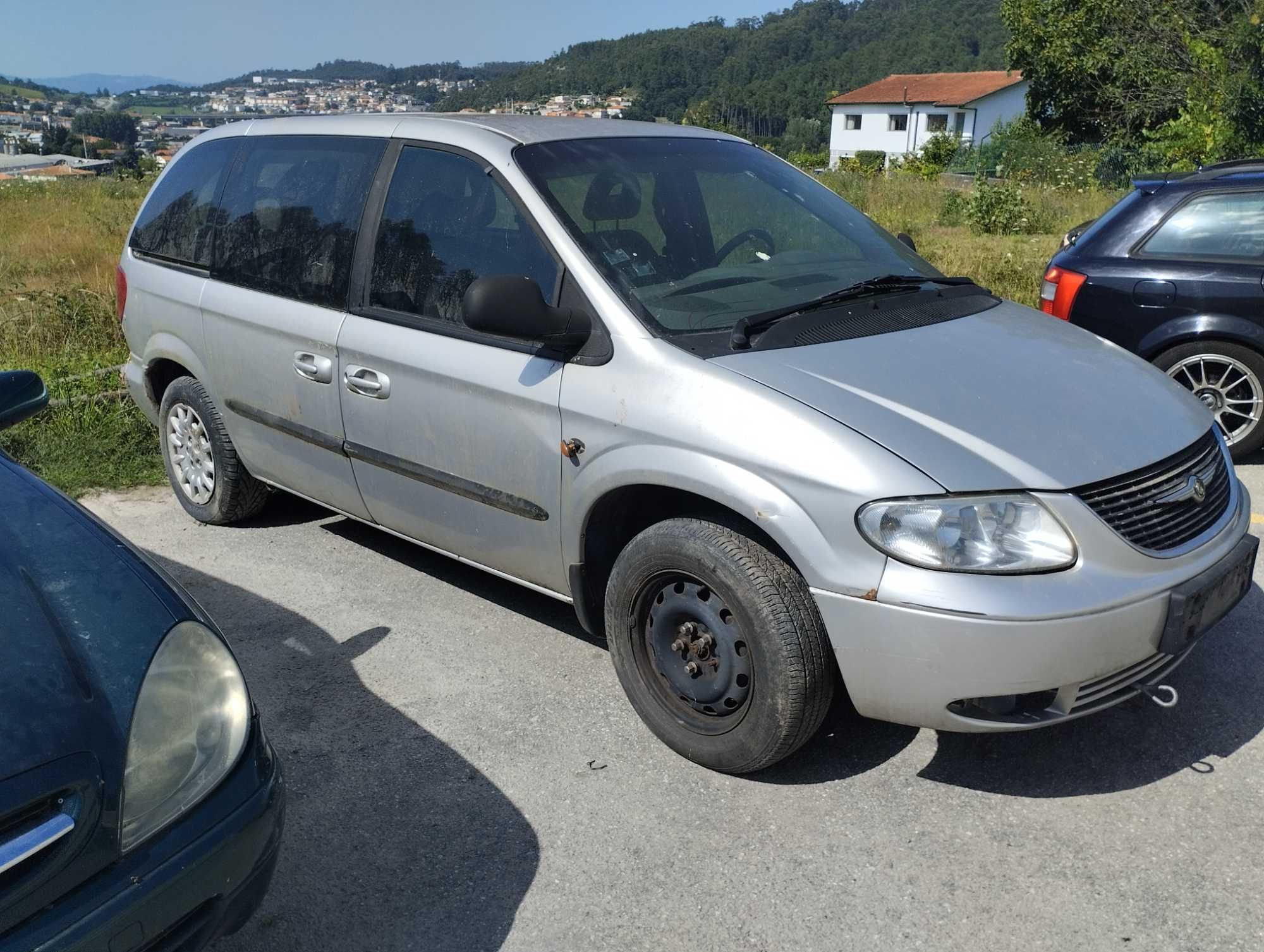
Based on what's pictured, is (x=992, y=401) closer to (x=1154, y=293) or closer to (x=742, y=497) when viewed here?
(x=742, y=497)

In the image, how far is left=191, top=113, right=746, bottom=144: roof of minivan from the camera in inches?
157

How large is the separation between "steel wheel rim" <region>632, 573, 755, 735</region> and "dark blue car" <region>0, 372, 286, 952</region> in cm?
123

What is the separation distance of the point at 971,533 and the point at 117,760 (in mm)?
1925

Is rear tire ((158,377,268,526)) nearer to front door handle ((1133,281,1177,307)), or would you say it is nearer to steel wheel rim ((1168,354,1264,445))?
front door handle ((1133,281,1177,307))

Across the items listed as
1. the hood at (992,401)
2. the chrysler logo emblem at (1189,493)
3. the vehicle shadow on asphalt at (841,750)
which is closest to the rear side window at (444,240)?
the hood at (992,401)

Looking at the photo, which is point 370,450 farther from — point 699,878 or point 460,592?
point 699,878

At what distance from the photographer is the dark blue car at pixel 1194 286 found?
19.3ft

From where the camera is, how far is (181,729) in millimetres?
2262

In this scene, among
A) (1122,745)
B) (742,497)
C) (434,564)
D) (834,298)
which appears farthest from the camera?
(434,564)

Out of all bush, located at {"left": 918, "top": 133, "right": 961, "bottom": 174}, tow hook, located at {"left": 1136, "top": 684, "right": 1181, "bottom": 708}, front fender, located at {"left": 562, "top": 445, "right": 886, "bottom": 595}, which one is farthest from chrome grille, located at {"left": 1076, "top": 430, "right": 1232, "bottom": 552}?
bush, located at {"left": 918, "top": 133, "right": 961, "bottom": 174}

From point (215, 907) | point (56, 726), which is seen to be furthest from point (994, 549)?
point (56, 726)

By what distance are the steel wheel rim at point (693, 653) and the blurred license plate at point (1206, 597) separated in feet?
3.57

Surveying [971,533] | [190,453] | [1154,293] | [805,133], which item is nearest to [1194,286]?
[1154,293]

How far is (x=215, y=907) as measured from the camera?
2.22 meters
